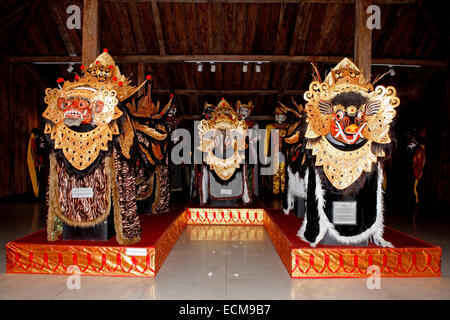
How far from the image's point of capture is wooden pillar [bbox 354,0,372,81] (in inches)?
183

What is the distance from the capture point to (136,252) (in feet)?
9.85

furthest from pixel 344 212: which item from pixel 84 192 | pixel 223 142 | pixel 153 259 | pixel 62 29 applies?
pixel 62 29

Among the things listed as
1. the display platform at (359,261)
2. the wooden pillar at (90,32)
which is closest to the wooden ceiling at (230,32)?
the wooden pillar at (90,32)

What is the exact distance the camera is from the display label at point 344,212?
125 inches

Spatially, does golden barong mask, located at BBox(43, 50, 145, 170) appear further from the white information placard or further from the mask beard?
the white information placard

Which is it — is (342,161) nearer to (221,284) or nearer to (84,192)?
(221,284)

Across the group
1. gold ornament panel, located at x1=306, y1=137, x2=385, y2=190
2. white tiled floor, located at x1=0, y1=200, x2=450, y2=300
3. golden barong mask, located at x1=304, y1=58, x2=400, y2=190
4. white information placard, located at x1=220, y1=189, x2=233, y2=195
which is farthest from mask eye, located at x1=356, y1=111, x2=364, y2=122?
white information placard, located at x1=220, y1=189, x2=233, y2=195

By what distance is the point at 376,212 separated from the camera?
3.20 m

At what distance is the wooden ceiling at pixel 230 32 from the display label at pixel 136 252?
6.06 meters

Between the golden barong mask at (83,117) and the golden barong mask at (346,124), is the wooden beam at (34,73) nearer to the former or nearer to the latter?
the golden barong mask at (83,117)

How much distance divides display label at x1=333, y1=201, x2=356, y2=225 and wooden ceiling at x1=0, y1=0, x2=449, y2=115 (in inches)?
223

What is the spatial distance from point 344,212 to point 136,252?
2.07 meters
